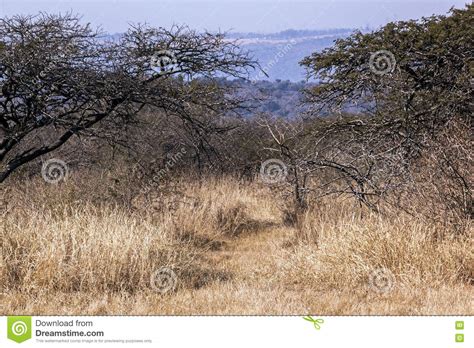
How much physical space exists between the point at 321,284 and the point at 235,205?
4952 millimetres

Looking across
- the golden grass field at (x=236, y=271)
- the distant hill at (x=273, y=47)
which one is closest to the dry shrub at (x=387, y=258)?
the golden grass field at (x=236, y=271)

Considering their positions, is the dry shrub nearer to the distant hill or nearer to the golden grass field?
the golden grass field

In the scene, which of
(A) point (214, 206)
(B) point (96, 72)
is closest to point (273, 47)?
(A) point (214, 206)

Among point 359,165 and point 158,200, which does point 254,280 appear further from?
point 158,200

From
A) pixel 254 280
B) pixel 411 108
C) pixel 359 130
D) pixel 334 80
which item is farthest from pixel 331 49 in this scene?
pixel 254 280

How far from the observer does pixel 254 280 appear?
6.38 meters
